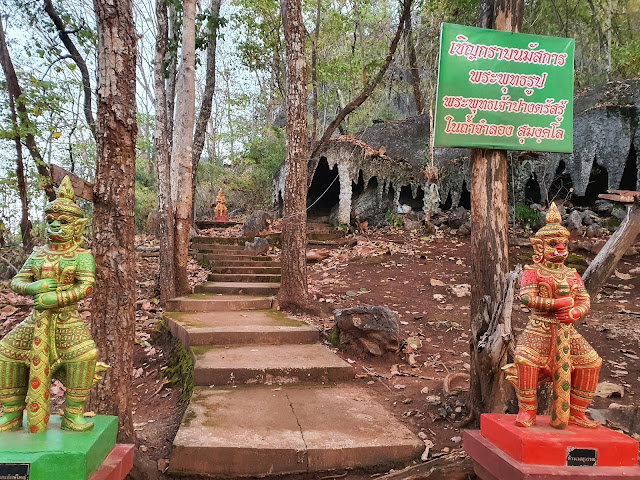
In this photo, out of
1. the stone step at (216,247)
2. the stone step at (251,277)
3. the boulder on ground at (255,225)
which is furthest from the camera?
the boulder on ground at (255,225)

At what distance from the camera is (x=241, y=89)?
23734 millimetres

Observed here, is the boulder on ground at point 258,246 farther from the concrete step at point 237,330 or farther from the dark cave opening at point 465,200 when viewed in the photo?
the dark cave opening at point 465,200

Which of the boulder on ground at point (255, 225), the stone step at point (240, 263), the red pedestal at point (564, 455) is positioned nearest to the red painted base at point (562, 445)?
the red pedestal at point (564, 455)

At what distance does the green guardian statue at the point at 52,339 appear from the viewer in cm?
206

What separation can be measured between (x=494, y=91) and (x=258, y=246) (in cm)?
768

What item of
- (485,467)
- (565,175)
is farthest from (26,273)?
(565,175)

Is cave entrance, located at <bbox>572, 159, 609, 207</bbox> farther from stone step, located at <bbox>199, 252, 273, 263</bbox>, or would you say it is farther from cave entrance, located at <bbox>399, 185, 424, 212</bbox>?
stone step, located at <bbox>199, 252, 273, 263</bbox>

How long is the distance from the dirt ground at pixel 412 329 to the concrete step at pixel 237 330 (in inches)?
15.4

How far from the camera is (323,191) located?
17.0 m

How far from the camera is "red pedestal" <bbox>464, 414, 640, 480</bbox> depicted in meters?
2.06

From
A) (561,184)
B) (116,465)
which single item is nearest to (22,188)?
(116,465)

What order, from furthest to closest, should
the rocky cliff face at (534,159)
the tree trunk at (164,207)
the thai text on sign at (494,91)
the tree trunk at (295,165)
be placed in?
1. the rocky cliff face at (534,159)
2. the tree trunk at (164,207)
3. the tree trunk at (295,165)
4. the thai text on sign at (494,91)

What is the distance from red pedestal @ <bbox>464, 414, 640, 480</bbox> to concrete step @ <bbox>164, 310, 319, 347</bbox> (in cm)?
334

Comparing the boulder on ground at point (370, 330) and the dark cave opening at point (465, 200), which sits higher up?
the dark cave opening at point (465, 200)
